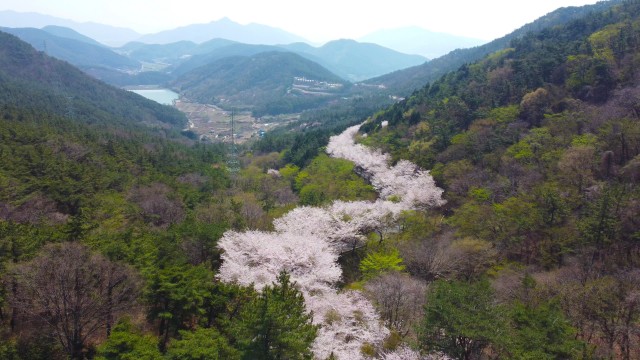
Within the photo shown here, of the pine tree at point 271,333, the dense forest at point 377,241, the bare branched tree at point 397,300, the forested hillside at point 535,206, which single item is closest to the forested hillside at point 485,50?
the forested hillside at point 535,206

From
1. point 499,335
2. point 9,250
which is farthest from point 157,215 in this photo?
point 499,335

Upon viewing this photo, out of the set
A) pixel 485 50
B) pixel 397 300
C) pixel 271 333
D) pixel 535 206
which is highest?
pixel 485 50

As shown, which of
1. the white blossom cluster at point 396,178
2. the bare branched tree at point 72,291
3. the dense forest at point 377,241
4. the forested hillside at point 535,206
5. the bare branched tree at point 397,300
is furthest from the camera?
the white blossom cluster at point 396,178

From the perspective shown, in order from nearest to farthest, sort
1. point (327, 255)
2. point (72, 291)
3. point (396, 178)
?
point (72, 291), point (327, 255), point (396, 178)

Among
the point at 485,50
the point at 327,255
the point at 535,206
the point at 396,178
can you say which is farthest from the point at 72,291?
the point at 485,50

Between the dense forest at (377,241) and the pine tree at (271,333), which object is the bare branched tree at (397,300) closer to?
the dense forest at (377,241)

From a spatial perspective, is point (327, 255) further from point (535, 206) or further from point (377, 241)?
point (535, 206)

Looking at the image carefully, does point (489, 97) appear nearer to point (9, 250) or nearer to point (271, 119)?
point (9, 250)
